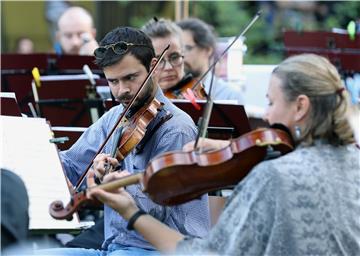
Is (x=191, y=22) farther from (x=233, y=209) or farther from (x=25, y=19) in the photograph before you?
(x=25, y=19)

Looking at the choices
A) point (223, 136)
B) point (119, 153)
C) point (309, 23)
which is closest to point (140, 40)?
point (119, 153)

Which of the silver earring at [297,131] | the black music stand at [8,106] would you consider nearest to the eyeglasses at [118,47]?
the black music stand at [8,106]

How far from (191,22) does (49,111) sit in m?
1.16

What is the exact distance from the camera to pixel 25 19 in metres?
10.7

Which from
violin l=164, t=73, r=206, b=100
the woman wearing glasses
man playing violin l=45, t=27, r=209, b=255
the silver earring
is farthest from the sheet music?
the woman wearing glasses

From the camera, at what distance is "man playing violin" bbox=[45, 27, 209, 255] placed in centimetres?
272

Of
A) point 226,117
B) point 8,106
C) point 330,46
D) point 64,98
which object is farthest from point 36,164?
point 330,46

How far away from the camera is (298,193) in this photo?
2.07 metres

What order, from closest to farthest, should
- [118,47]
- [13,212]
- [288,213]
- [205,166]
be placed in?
[13,212]
[288,213]
[205,166]
[118,47]

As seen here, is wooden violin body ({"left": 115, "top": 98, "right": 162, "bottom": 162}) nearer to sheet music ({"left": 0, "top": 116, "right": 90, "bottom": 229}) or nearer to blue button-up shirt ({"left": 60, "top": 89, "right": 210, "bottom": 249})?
blue button-up shirt ({"left": 60, "top": 89, "right": 210, "bottom": 249})

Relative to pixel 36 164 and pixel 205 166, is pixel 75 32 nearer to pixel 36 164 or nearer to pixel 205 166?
pixel 36 164

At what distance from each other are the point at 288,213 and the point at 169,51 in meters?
2.20

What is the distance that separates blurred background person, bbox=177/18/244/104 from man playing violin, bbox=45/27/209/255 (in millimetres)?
1746

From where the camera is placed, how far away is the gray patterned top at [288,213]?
81.1 inches
